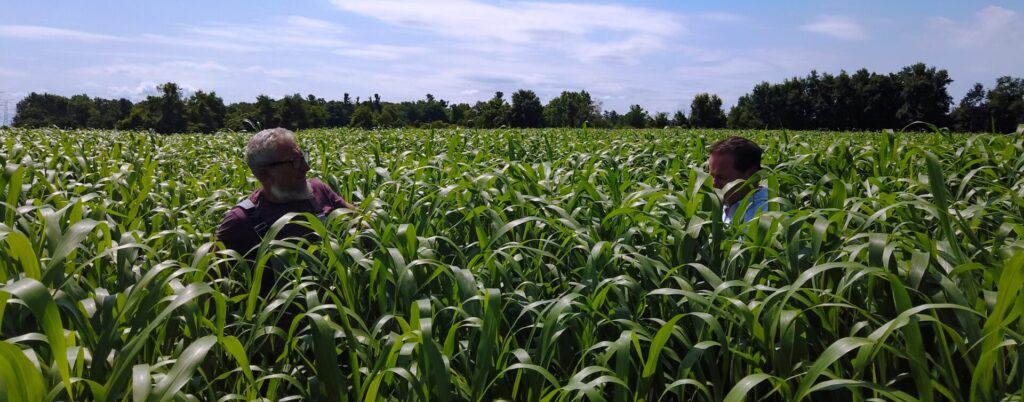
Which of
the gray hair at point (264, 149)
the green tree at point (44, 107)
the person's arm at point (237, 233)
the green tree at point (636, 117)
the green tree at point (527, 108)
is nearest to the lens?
the person's arm at point (237, 233)

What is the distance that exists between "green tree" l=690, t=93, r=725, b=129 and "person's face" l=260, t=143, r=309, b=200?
3382 inches

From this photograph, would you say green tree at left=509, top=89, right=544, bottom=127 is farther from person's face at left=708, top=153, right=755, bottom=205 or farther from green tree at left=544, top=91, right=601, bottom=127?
person's face at left=708, top=153, right=755, bottom=205

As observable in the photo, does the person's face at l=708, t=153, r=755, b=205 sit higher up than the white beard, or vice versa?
the person's face at l=708, t=153, r=755, b=205

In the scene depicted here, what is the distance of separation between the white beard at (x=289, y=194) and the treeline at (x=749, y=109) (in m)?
71.4

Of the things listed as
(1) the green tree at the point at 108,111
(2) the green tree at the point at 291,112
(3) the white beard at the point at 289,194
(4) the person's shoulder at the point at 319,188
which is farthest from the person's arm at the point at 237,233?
(1) the green tree at the point at 108,111

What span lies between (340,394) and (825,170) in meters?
4.10

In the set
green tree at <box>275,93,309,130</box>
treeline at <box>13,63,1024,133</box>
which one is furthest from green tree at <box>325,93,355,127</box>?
green tree at <box>275,93,309,130</box>

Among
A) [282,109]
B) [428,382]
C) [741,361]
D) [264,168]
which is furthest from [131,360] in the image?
[282,109]

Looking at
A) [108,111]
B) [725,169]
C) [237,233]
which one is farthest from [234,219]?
[108,111]

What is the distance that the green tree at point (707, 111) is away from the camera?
8669 centimetres

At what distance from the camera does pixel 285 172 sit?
3492mm

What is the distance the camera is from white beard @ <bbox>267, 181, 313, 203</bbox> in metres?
3.49

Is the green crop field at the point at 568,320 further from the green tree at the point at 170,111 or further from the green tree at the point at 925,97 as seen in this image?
the green tree at the point at 925,97

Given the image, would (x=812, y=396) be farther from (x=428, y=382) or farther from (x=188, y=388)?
(x=188, y=388)
